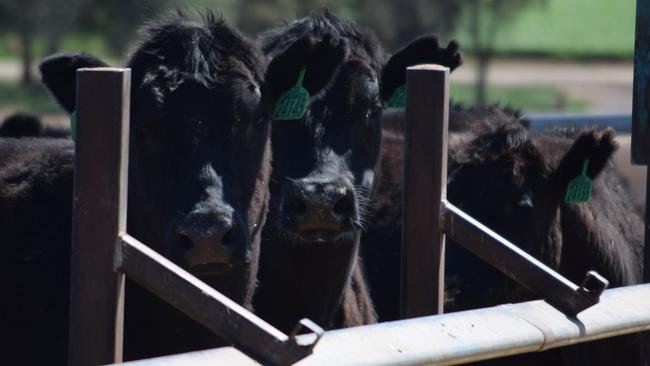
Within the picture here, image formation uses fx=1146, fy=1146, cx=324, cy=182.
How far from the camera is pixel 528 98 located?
31391 mm

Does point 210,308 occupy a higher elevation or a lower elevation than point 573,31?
lower

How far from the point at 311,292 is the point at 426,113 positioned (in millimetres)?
2121

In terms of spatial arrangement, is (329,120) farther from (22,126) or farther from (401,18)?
(401,18)

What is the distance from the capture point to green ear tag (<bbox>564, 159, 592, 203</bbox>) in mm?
5902

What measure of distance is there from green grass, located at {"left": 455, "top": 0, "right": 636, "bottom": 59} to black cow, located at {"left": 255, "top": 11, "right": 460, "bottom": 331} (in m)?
36.1

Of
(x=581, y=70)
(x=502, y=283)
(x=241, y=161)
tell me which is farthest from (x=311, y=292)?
(x=581, y=70)

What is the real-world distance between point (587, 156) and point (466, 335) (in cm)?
328

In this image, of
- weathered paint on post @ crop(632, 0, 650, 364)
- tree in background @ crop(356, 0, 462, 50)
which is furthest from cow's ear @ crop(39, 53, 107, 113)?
tree in background @ crop(356, 0, 462, 50)

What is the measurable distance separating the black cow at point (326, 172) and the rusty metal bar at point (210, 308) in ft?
7.20

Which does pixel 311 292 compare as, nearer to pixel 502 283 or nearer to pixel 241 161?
pixel 502 283

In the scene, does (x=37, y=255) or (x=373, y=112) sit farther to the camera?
(x=373, y=112)

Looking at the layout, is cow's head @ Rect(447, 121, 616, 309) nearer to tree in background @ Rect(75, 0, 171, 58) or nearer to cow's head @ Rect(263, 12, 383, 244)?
cow's head @ Rect(263, 12, 383, 244)

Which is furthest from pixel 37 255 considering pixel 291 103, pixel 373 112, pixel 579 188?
pixel 579 188

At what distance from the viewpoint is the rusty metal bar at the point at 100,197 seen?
2.74m
